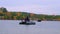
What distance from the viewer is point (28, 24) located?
6750cm

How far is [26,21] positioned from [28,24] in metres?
2.23

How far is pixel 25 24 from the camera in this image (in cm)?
6844

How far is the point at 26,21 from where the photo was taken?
6556 centimetres

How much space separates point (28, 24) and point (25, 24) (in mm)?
1314

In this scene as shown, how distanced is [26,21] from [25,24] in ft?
10.0
